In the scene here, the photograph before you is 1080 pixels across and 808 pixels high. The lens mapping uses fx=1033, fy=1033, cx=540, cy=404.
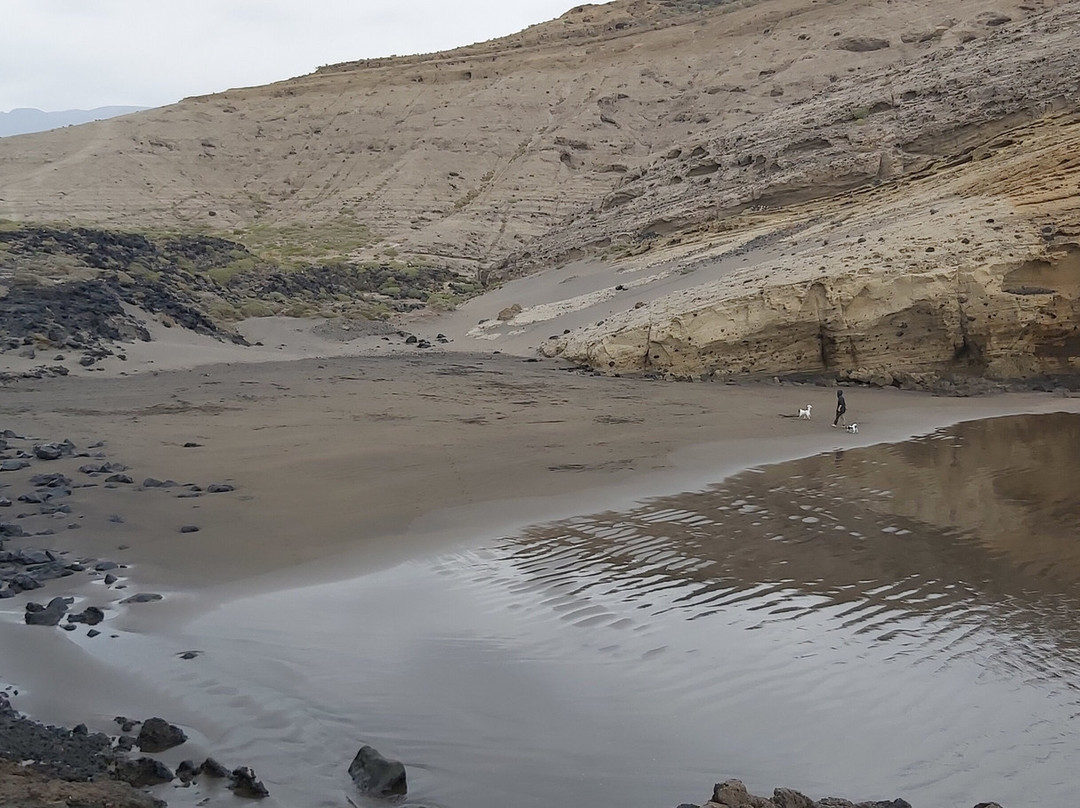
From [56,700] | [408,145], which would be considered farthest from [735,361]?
[408,145]

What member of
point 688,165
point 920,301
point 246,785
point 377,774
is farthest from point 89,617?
point 688,165

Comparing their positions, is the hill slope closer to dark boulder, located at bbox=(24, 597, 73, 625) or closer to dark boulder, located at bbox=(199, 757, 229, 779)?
dark boulder, located at bbox=(24, 597, 73, 625)

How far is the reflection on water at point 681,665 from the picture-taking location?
160 inches

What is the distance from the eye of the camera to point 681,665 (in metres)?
5.06

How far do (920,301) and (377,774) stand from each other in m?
12.0

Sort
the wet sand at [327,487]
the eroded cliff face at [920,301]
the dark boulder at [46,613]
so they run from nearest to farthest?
1. the wet sand at [327,487]
2. the dark boulder at [46,613]
3. the eroded cliff face at [920,301]

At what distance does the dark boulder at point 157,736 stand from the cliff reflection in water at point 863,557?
230 cm

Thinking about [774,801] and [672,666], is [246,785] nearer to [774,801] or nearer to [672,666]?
[774,801]

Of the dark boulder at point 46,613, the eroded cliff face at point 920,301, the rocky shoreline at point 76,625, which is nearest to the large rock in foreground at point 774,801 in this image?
the rocky shoreline at point 76,625

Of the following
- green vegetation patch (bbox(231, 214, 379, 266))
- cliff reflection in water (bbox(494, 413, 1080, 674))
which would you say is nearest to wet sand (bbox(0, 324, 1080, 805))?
cliff reflection in water (bbox(494, 413, 1080, 674))

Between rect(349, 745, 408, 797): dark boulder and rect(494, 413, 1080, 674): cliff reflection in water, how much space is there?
197cm

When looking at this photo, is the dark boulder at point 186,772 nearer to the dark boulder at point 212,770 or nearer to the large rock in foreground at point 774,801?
the dark boulder at point 212,770

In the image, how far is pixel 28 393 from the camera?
1215 centimetres

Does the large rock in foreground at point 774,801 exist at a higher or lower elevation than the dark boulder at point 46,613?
lower
